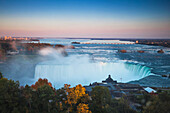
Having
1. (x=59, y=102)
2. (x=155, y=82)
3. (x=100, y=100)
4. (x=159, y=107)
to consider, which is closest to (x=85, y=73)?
(x=155, y=82)

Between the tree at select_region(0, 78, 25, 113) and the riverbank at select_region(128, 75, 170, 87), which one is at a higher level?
the tree at select_region(0, 78, 25, 113)

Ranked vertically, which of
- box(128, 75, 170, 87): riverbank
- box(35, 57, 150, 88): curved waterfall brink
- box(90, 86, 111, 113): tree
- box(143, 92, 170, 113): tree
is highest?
box(143, 92, 170, 113): tree

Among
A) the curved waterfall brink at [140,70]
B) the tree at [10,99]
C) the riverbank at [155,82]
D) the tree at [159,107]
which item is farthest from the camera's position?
the curved waterfall brink at [140,70]

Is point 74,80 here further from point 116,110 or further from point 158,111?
point 158,111

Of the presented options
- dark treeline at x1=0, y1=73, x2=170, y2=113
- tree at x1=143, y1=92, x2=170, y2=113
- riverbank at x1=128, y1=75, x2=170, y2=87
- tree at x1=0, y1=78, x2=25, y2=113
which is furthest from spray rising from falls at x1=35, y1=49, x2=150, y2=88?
tree at x1=143, y1=92, x2=170, y2=113

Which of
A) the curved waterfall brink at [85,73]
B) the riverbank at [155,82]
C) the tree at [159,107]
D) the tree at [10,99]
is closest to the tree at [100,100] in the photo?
the tree at [159,107]

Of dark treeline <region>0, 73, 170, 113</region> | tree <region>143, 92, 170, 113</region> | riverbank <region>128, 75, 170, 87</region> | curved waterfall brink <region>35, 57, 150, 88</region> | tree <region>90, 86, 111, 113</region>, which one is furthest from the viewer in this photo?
curved waterfall brink <region>35, 57, 150, 88</region>

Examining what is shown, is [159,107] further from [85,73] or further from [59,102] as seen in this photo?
[85,73]

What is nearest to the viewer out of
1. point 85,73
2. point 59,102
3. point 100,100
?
point 59,102

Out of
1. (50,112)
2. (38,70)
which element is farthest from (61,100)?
(38,70)

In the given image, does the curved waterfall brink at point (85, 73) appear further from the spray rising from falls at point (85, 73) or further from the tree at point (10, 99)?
the tree at point (10, 99)

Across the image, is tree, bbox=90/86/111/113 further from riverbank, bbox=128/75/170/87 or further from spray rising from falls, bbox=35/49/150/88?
spray rising from falls, bbox=35/49/150/88
